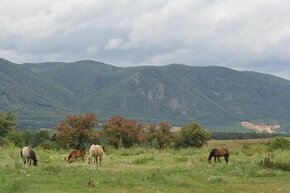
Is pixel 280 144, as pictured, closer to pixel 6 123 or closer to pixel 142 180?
pixel 142 180

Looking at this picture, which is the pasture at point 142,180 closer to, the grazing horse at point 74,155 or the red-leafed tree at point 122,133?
the grazing horse at point 74,155

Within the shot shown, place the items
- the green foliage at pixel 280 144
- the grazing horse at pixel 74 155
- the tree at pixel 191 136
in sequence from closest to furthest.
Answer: the grazing horse at pixel 74 155 < the green foliage at pixel 280 144 < the tree at pixel 191 136

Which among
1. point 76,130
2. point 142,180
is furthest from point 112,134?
point 142,180

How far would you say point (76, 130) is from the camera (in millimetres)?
92000

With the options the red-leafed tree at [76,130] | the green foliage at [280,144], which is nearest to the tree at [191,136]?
the red-leafed tree at [76,130]

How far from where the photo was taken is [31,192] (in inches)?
1011

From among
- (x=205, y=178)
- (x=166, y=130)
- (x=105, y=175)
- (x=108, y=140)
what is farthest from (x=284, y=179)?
(x=166, y=130)

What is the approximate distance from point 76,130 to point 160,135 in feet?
62.8

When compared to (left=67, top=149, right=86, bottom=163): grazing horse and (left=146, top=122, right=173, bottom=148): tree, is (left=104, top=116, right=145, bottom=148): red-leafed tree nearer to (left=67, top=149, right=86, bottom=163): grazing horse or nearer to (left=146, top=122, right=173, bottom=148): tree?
(left=146, top=122, right=173, bottom=148): tree

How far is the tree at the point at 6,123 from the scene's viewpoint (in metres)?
99.6

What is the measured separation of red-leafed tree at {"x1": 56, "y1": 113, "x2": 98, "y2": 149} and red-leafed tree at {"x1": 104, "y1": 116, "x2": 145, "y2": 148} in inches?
118

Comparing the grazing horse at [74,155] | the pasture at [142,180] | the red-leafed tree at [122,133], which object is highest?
the red-leafed tree at [122,133]

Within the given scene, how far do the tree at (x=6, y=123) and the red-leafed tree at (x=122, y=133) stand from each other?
20029 mm

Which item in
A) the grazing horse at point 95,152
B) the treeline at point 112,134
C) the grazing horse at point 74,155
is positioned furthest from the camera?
the treeline at point 112,134
